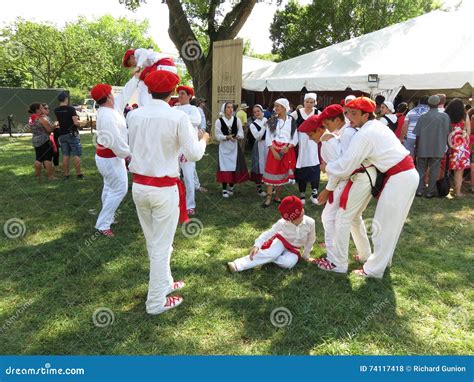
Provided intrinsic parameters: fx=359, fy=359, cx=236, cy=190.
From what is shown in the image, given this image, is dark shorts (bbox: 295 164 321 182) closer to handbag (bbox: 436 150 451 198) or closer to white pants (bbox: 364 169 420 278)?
handbag (bbox: 436 150 451 198)

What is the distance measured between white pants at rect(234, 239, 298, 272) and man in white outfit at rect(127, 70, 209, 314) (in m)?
1.09

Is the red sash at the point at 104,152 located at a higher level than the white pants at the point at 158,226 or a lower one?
higher

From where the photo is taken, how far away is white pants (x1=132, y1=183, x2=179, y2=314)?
2.84 m

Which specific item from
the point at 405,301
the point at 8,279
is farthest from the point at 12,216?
the point at 405,301

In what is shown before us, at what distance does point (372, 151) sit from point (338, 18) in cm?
2413

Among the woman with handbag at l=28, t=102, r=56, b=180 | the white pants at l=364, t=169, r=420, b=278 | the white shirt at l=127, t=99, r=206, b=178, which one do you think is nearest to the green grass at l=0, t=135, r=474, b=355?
the white pants at l=364, t=169, r=420, b=278

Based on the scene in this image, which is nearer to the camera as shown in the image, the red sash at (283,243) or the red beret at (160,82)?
the red beret at (160,82)

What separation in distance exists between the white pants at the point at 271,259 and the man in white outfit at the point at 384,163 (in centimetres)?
99

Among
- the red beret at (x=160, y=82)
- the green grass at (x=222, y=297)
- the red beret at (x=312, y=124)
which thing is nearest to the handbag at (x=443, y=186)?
the green grass at (x=222, y=297)

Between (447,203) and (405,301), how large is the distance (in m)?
4.08

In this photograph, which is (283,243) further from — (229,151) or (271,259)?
(229,151)

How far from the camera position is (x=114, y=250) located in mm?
4406

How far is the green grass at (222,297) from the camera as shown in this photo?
2.79 metres

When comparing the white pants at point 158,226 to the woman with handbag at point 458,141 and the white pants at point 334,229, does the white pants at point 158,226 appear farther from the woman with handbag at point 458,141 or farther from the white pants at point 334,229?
the woman with handbag at point 458,141
